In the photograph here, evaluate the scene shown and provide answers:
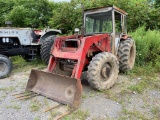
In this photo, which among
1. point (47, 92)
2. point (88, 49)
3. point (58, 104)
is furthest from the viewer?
point (88, 49)

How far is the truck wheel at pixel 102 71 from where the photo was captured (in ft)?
13.4

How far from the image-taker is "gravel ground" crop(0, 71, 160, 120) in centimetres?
326

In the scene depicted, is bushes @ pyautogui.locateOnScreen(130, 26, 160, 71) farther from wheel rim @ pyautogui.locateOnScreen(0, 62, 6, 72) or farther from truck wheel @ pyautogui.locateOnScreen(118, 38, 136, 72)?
wheel rim @ pyautogui.locateOnScreen(0, 62, 6, 72)

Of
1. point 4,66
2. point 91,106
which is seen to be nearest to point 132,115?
point 91,106

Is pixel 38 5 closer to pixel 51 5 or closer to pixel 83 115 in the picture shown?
pixel 51 5

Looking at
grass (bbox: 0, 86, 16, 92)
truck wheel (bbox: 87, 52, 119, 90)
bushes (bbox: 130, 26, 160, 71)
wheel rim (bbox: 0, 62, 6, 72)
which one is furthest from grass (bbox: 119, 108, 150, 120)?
wheel rim (bbox: 0, 62, 6, 72)

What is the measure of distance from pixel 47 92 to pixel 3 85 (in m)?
1.51

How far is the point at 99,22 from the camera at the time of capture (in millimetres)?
5496

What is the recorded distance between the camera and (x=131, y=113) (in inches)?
132

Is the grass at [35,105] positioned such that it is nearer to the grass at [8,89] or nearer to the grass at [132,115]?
the grass at [8,89]

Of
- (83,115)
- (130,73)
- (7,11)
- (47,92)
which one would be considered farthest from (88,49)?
(7,11)

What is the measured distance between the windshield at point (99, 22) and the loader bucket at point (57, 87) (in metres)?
2.07

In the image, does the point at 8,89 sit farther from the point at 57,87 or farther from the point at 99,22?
the point at 99,22

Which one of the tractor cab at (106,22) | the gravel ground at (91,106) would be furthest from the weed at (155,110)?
the tractor cab at (106,22)
